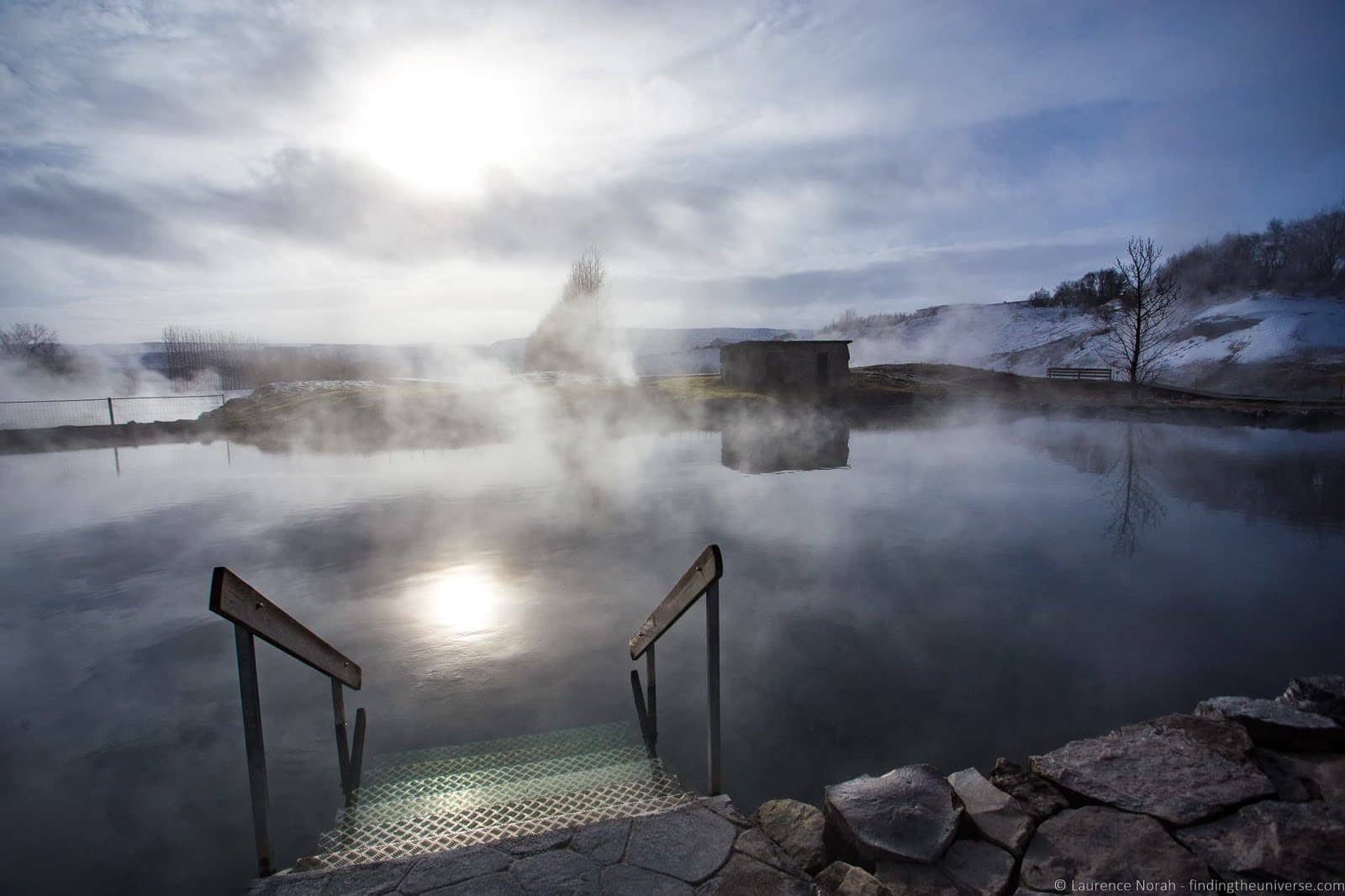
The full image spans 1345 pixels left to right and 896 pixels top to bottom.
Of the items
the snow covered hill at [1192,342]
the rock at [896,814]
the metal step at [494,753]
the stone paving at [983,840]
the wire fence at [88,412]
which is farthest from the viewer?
the snow covered hill at [1192,342]

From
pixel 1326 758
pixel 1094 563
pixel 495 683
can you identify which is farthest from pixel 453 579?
pixel 1094 563

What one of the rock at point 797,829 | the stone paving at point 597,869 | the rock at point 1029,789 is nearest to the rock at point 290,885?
the stone paving at point 597,869

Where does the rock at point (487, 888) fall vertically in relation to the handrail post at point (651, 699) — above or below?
above

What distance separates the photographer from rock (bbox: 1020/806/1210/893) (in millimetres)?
2773

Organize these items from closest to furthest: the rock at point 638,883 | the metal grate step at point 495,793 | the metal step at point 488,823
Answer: the rock at point 638,883
the metal step at point 488,823
the metal grate step at point 495,793

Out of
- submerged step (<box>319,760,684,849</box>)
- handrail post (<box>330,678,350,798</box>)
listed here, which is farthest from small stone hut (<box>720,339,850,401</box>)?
submerged step (<box>319,760,684,849</box>)

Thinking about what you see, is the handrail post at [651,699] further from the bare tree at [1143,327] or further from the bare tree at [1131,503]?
the bare tree at [1143,327]

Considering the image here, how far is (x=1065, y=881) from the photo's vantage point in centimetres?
278

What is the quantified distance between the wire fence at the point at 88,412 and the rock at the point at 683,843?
103 feet

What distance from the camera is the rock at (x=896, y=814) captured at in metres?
2.88

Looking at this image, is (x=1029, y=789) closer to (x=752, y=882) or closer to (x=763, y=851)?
(x=763, y=851)

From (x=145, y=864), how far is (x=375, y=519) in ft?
25.0

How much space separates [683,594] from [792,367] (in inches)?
1193

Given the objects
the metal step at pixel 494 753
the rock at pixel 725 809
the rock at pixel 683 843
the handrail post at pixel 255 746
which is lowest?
the metal step at pixel 494 753
